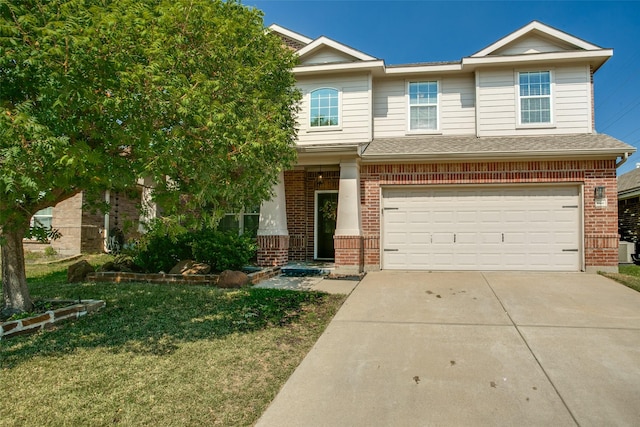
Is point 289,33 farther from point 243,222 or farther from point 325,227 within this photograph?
point 325,227

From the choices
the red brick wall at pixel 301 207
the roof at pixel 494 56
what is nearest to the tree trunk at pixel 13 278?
the red brick wall at pixel 301 207

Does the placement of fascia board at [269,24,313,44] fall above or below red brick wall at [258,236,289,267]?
above

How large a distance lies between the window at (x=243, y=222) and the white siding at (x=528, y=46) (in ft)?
28.9

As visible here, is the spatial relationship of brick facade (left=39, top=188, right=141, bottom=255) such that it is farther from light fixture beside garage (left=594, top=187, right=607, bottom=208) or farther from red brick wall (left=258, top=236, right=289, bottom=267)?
light fixture beside garage (left=594, top=187, right=607, bottom=208)

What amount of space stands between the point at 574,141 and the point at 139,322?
10990 mm

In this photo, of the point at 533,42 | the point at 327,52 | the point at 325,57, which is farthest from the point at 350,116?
the point at 533,42

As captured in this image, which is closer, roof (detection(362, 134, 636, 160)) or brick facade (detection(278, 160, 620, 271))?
roof (detection(362, 134, 636, 160))

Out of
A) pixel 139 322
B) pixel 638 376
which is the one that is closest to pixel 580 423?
pixel 638 376

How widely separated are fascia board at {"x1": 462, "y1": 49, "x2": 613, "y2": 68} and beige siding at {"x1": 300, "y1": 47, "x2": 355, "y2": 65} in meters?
3.56

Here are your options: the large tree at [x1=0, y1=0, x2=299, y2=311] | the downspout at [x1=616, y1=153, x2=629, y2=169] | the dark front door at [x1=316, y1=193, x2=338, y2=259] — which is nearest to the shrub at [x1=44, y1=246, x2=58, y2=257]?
the large tree at [x1=0, y1=0, x2=299, y2=311]

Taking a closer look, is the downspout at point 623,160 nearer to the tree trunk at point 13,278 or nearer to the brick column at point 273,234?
the brick column at point 273,234

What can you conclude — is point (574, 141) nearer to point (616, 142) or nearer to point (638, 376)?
point (616, 142)

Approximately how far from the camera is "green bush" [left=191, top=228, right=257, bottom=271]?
30.0 feet

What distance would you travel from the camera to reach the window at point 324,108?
11.7 metres
